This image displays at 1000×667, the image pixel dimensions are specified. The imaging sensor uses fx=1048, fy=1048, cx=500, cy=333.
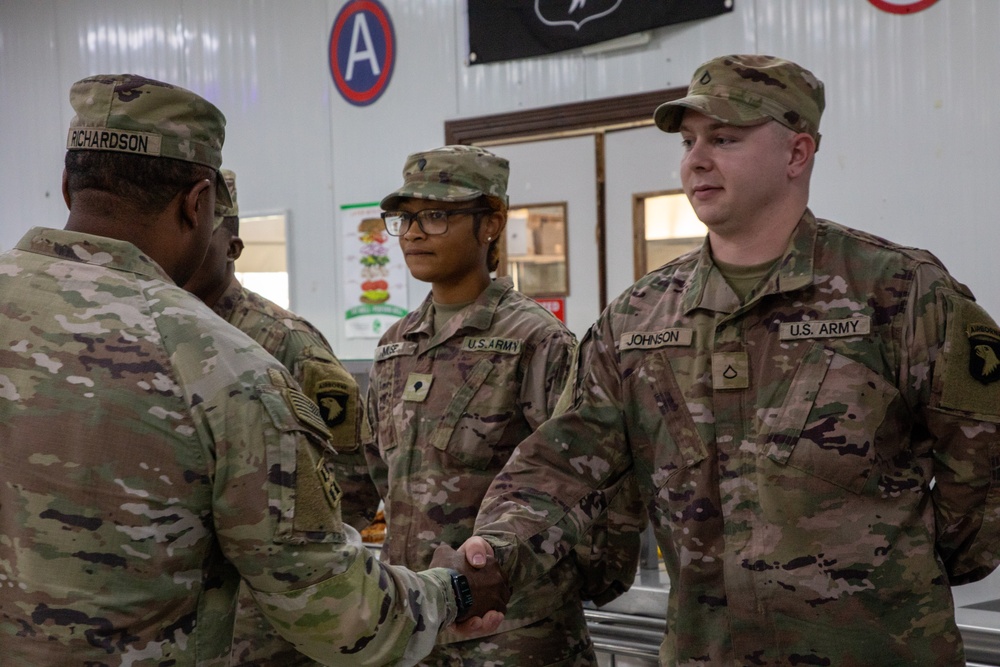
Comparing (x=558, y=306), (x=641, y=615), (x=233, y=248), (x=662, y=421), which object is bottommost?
(x=641, y=615)

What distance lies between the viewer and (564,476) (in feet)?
6.68

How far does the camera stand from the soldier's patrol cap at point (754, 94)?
6.16 feet

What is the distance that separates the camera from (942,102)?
4.11m

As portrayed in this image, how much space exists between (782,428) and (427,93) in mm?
4366

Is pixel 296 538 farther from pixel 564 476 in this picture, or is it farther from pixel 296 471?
pixel 564 476

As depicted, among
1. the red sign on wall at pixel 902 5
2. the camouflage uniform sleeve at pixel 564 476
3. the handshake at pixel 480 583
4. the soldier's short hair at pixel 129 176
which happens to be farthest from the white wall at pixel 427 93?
the soldier's short hair at pixel 129 176

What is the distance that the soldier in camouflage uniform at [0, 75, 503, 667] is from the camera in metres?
1.33

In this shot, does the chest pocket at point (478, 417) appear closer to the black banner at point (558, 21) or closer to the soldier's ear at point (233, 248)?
the soldier's ear at point (233, 248)

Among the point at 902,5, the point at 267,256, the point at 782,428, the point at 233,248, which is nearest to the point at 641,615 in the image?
the point at 782,428

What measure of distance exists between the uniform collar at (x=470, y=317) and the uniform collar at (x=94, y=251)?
49.0 inches

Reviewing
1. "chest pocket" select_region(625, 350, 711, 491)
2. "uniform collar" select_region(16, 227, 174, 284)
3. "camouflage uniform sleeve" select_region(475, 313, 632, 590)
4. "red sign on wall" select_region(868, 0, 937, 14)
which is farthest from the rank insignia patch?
"red sign on wall" select_region(868, 0, 937, 14)

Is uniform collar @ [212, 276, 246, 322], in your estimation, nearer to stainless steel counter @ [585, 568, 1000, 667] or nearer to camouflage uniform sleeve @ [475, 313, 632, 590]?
camouflage uniform sleeve @ [475, 313, 632, 590]

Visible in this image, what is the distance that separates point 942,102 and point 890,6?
45 centimetres

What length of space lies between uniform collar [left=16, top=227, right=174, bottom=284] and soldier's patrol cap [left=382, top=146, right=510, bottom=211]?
4.14 ft
